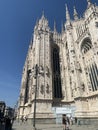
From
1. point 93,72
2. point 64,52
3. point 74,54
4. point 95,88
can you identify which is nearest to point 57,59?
point 64,52

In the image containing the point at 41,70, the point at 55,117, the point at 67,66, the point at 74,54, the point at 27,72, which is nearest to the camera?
the point at 55,117

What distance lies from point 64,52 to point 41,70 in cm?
1207

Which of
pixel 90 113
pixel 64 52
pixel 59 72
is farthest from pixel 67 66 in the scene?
pixel 90 113

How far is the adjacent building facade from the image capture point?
27.7 m

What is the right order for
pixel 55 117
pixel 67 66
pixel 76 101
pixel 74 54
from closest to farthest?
pixel 55 117
pixel 76 101
pixel 74 54
pixel 67 66

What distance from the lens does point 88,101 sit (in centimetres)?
2761

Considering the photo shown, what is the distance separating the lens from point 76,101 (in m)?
28.4

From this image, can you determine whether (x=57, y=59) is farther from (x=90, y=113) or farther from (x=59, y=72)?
(x=90, y=113)

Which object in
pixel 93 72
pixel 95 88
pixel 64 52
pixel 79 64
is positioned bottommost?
pixel 95 88

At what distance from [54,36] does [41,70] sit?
15.8 m

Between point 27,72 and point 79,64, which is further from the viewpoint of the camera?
point 27,72

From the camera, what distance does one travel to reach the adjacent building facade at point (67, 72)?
91.0 ft

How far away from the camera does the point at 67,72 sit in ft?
117

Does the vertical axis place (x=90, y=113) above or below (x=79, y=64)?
below
